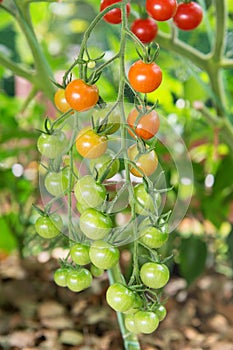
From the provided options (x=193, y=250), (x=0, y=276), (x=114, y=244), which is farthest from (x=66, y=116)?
(x=0, y=276)

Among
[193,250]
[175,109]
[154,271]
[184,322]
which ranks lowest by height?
[184,322]

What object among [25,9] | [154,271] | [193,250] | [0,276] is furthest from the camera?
[0,276]

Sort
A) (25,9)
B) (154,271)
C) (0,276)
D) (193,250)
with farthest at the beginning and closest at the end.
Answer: (0,276)
(193,250)
(25,9)
(154,271)

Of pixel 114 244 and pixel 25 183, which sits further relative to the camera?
pixel 25 183

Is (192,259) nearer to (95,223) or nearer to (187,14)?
(187,14)

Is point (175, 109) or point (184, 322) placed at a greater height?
point (175, 109)

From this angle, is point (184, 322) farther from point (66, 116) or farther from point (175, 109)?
point (66, 116)

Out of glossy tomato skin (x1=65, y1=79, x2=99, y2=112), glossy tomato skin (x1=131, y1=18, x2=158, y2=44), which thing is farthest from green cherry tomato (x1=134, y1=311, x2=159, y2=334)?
glossy tomato skin (x1=131, y1=18, x2=158, y2=44)
